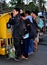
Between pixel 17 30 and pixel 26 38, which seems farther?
pixel 26 38

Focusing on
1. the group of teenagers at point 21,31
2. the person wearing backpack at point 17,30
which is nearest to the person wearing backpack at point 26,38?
the group of teenagers at point 21,31

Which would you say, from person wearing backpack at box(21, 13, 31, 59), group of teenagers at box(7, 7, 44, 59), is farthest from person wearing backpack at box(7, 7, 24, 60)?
person wearing backpack at box(21, 13, 31, 59)

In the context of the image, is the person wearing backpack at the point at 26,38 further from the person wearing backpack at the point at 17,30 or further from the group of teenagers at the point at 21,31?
the person wearing backpack at the point at 17,30

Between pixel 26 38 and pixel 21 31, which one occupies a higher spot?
pixel 21 31

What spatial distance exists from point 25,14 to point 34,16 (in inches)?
32.6

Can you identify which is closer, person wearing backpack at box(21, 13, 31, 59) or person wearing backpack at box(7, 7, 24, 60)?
person wearing backpack at box(7, 7, 24, 60)

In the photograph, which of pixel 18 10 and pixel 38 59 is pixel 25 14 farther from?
pixel 38 59

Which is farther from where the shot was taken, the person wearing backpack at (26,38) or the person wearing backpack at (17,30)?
the person wearing backpack at (26,38)

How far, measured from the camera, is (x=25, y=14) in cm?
1104

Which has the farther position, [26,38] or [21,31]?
[26,38]

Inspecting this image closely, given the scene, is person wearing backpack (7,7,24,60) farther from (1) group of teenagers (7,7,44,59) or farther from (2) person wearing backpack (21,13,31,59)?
(2) person wearing backpack (21,13,31,59)

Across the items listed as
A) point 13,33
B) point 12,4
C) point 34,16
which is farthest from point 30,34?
point 12,4

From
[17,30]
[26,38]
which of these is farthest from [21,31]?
[26,38]

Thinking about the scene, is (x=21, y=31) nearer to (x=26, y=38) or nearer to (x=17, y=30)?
(x=17, y=30)
